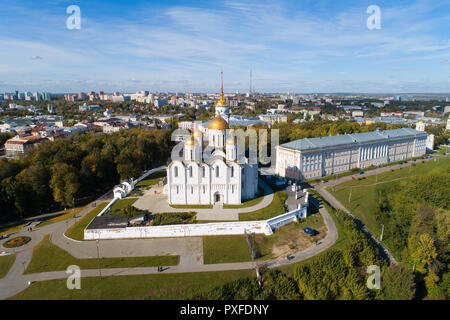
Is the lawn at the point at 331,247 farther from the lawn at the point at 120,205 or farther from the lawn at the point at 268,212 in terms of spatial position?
the lawn at the point at 120,205

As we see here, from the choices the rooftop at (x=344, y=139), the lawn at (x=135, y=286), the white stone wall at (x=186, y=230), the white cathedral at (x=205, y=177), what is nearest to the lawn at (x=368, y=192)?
the rooftop at (x=344, y=139)

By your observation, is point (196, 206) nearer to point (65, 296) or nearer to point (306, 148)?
point (65, 296)

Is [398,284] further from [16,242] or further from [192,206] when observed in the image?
[16,242]

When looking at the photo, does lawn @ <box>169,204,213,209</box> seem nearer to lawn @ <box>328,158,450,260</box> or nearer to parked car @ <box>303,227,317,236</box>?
parked car @ <box>303,227,317,236</box>

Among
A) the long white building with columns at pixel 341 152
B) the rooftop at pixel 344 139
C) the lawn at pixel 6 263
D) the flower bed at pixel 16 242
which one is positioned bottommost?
the lawn at pixel 6 263

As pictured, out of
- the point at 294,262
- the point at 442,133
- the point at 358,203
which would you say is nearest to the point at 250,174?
the point at 294,262

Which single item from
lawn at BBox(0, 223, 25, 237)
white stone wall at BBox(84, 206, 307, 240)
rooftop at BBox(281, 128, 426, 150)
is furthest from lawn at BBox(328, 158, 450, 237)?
lawn at BBox(0, 223, 25, 237)

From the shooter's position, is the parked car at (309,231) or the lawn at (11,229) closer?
the parked car at (309,231)
